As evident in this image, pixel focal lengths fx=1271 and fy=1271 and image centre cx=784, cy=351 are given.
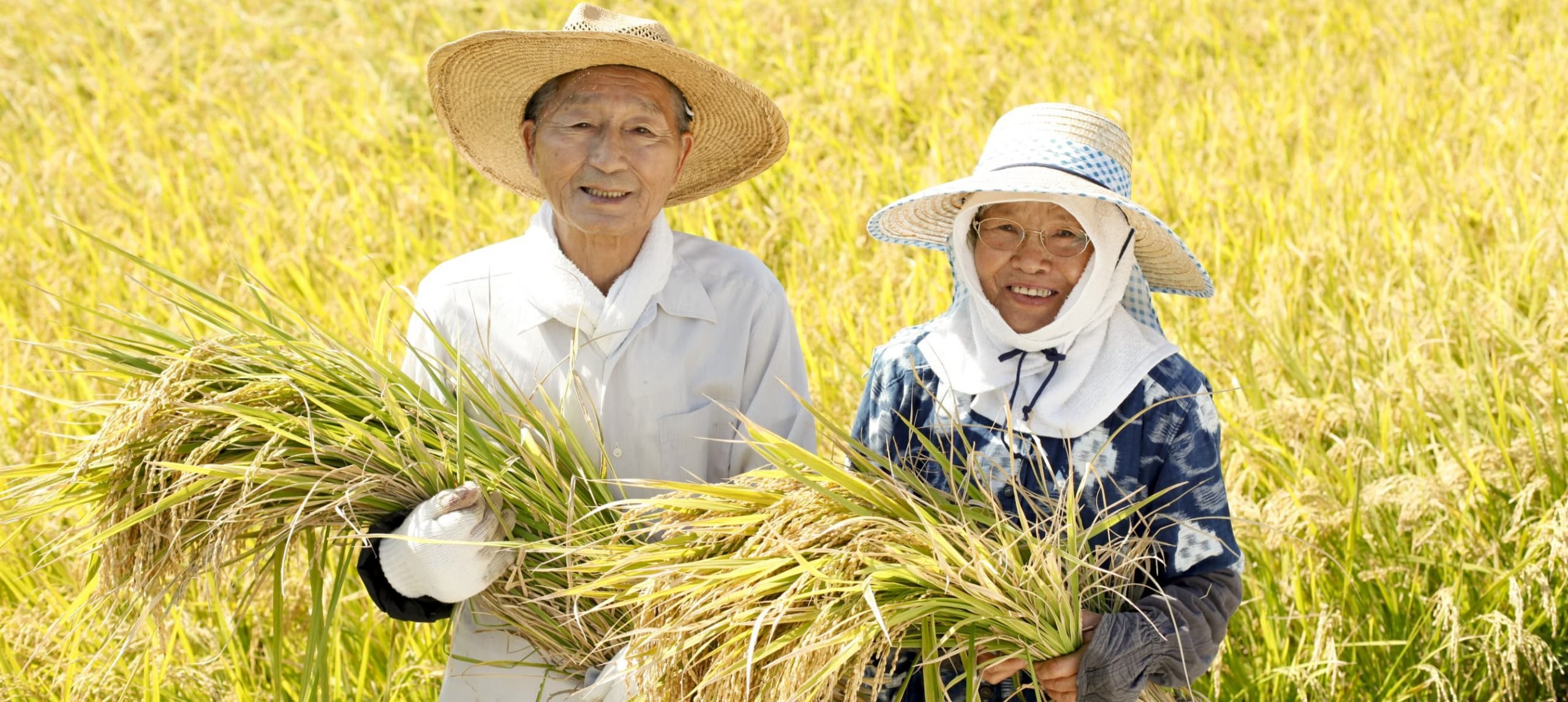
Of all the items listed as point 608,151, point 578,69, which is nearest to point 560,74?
point 578,69

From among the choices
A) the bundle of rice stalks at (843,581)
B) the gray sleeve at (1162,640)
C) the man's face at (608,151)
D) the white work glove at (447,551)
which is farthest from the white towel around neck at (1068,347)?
the white work glove at (447,551)

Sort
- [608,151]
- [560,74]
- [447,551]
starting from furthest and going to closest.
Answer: [560,74] < [608,151] < [447,551]

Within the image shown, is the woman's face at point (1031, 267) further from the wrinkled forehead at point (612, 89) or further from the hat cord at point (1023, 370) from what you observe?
the wrinkled forehead at point (612, 89)

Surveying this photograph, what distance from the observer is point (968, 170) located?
4039 millimetres

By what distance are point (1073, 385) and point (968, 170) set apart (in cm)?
245

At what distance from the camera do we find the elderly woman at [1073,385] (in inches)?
63.2

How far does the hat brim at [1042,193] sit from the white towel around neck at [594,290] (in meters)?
0.35

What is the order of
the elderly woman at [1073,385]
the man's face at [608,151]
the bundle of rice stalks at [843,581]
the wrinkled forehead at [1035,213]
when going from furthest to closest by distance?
the man's face at [608,151]
the wrinkled forehead at [1035,213]
the elderly woman at [1073,385]
the bundle of rice stalks at [843,581]

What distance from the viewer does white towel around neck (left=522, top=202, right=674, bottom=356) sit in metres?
1.88

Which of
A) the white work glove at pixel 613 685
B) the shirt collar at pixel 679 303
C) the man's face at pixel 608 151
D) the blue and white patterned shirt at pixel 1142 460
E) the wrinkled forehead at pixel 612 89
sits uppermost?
the wrinkled forehead at pixel 612 89

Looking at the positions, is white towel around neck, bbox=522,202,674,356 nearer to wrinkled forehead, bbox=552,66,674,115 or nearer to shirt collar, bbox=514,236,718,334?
shirt collar, bbox=514,236,718,334

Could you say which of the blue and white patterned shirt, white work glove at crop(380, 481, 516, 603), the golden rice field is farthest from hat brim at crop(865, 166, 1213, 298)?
white work glove at crop(380, 481, 516, 603)

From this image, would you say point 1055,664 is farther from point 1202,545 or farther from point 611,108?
point 611,108

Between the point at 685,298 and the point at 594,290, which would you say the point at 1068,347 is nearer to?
Answer: the point at 685,298
